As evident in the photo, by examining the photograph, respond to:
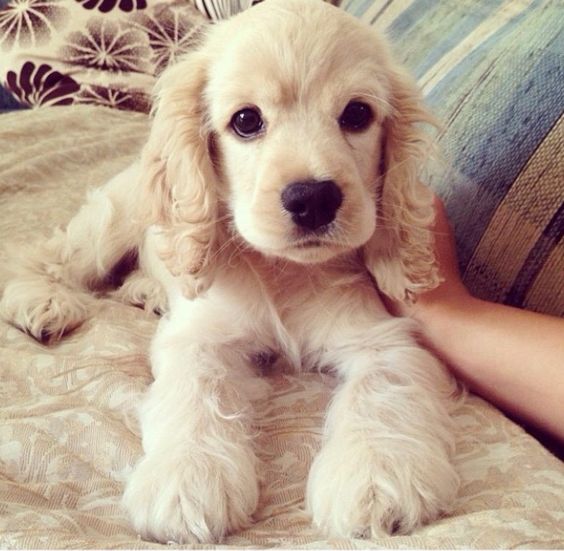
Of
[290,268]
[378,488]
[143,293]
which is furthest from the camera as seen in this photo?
[143,293]

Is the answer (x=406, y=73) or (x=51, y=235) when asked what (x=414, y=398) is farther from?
(x=51, y=235)

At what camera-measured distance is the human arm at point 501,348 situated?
1.24 m

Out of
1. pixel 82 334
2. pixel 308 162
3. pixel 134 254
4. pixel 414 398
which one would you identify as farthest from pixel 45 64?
pixel 414 398

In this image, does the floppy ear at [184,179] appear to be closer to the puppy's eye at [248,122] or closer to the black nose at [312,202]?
the puppy's eye at [248,122]

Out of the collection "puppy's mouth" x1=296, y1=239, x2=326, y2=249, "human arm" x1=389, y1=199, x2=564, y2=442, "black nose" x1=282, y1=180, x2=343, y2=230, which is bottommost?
"human arm" x1=389, y1=199, x2=564, y2=442

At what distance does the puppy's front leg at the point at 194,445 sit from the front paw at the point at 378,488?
0.39 ft

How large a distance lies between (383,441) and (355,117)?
614 mm

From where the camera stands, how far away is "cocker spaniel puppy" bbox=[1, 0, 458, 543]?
1041 millimetres

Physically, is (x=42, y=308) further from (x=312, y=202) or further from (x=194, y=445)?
(x=312, y=202)

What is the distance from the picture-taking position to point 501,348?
4.26 feet

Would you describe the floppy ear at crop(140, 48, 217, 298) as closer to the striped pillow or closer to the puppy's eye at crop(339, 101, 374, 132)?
the puppy's eye at crop(339, 101, 374, 132)

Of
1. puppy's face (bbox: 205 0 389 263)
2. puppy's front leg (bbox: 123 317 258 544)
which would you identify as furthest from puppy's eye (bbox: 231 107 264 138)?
puppy's front leg (bbox: 123 317 258 544)

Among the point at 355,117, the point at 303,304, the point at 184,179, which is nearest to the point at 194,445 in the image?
the point at 303,304

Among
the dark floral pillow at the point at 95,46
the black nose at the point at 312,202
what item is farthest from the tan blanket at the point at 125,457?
the dark floral pillow at the point at 95,46
